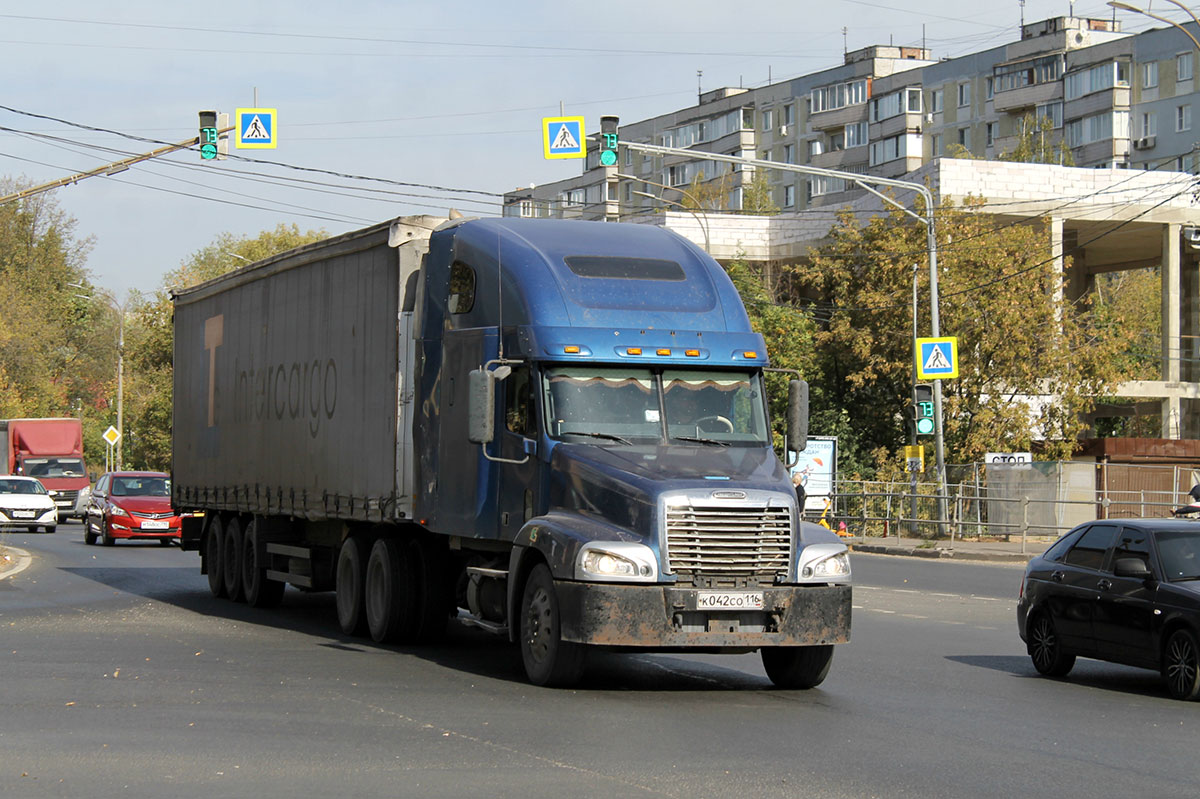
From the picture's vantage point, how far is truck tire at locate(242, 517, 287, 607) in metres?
19.7

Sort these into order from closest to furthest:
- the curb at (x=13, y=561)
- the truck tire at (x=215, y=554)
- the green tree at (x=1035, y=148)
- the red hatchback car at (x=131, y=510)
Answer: the truck tire at (x=215, y=554), the curb at (x=13, y=561), the red hatchback car at (x=131, y=510), the green tree at (x=1035, y=148)

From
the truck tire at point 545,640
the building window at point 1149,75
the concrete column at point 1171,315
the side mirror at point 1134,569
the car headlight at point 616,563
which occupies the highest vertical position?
the building window at point 1149,75

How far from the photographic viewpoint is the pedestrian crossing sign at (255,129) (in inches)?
A: 1049

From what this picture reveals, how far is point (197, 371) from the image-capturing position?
73.8 feet

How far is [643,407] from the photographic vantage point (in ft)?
42.6

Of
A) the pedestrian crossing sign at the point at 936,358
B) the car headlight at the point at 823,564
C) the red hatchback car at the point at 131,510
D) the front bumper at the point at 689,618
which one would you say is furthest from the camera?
the red hatchback car at the point at 131,510

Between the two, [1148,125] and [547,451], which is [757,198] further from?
[547,451]

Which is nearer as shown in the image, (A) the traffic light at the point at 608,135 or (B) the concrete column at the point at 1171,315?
(A) the traffic light at the point at 608,135

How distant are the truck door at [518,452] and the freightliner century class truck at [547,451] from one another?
2 centimetres

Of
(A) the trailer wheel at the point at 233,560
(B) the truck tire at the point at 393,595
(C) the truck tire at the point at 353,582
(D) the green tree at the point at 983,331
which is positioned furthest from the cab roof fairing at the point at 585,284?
(D) the green tree at the point at 983,331

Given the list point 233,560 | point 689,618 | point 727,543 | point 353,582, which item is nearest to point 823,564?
point 727,543

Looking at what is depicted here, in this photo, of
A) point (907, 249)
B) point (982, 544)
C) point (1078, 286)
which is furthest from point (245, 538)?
point (1078, 286)

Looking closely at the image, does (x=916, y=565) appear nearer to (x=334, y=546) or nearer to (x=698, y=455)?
(x=334, y=546)

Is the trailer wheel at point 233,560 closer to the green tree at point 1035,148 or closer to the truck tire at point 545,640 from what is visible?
the truck tire at point 545,640
